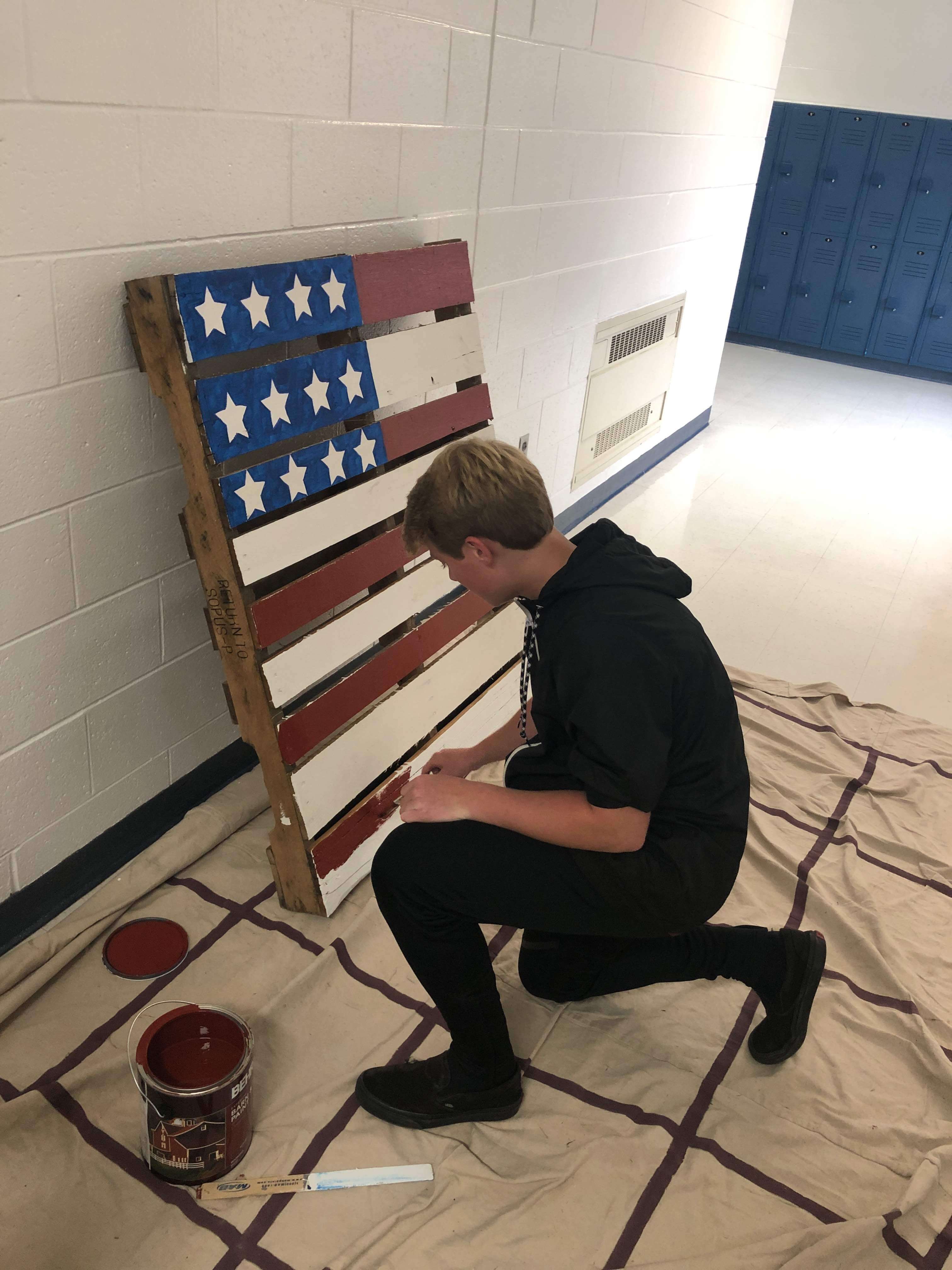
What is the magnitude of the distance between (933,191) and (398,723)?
235 inches

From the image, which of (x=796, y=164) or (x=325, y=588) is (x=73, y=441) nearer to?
(x=325, y=588)

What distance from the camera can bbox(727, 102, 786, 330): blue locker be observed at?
6.42 metres

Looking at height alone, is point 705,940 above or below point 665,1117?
above

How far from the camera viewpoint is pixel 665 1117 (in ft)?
5.02

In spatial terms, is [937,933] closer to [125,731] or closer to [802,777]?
[802,777]

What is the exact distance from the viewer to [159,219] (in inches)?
60.5

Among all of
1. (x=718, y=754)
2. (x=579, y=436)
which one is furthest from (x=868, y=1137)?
(x=579, y=436)

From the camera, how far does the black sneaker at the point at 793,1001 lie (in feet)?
5.22

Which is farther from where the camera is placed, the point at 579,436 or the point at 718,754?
the point at 579,436

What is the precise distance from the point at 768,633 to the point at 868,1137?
1.80m

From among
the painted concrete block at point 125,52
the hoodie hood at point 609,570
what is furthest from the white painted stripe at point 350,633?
the painted concrete block at point 125,52

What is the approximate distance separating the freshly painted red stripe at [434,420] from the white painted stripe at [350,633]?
262 millimetres

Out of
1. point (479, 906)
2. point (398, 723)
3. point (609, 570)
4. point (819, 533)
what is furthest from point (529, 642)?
point (819, 533)

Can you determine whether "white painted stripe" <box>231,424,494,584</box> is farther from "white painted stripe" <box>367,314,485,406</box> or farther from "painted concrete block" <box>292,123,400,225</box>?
"painted concrete block" <box>292,123,400,225</box>
